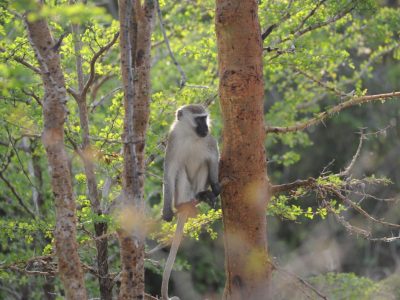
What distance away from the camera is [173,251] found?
5.90 metres

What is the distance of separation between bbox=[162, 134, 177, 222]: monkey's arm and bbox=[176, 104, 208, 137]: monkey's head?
0.22m

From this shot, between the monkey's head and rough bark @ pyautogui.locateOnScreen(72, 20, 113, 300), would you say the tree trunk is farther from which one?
the monkey's head

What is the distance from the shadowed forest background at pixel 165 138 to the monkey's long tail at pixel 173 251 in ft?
0.38

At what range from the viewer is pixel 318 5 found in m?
6.95

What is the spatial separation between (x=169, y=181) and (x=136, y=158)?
103 inches

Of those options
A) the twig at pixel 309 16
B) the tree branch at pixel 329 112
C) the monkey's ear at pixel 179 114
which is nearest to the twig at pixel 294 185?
the tree branch at pixel 329 112

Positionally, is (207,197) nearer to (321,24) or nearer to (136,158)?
(321,24)

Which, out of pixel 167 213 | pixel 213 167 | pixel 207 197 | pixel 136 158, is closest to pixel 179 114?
pixel 213 167

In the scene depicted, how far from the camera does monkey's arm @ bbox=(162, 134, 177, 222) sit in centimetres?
651

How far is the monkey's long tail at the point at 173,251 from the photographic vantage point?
5.70 meters

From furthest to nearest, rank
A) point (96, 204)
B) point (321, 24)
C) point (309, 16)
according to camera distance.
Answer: point (309, 16), point (321, 24), point (96, 204)

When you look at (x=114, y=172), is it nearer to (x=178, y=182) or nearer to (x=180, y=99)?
(x=178, y=182)

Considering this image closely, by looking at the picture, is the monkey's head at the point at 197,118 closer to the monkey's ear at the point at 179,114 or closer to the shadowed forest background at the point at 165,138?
the monkey's ear at the point at 179,114

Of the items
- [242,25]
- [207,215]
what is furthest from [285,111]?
[242,25]
